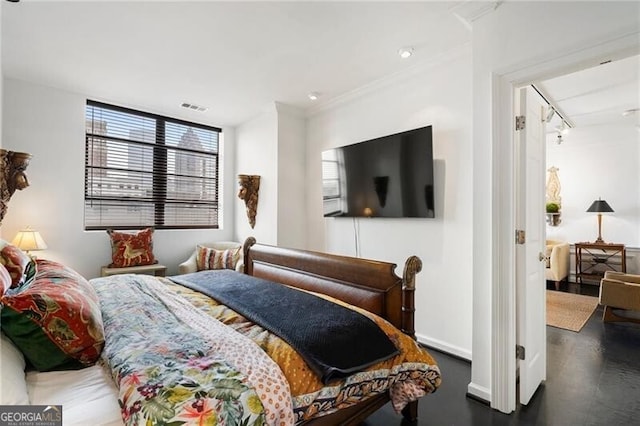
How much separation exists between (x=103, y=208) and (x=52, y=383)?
129 inches

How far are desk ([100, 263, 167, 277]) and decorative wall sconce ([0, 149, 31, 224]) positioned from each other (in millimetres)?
1040

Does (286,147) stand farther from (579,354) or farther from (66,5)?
(579,354)

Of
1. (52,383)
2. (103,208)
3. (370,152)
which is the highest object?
(370,152)

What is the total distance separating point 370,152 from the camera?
10.5ft

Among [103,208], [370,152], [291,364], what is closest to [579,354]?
[370,152]

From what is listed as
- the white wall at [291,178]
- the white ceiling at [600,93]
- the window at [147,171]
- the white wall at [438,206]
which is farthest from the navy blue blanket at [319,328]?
the window at [147,171]

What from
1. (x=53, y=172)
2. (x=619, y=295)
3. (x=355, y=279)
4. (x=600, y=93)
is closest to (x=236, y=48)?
(x=355, y=279)

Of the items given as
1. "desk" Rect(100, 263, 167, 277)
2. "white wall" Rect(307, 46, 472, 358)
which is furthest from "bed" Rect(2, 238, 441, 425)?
"desk" Rect(100, 263, 167, 277)

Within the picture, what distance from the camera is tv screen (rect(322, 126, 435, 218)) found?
2.77 metres

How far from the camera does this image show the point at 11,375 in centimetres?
98

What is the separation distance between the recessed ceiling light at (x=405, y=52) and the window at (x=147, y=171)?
316 centimetres

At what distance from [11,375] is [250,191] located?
3378 millimetres

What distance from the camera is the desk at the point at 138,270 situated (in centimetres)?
348

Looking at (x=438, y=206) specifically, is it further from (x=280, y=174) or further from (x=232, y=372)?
(x=232, y=372)
